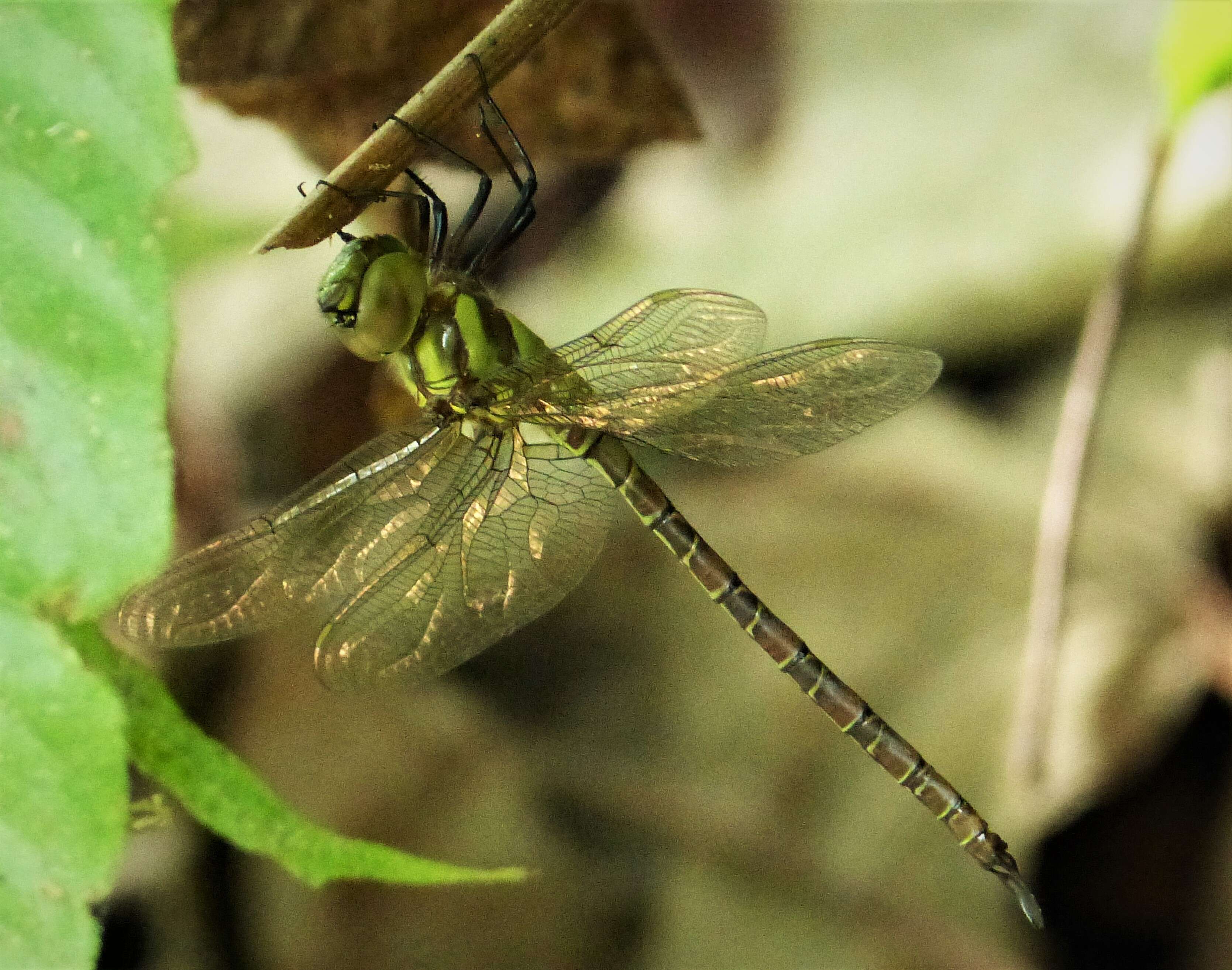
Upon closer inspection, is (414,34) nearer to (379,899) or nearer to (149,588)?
(149,588)

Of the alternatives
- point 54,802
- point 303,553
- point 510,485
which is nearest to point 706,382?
point 510,485

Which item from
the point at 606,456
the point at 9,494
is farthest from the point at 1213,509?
the point at 9,494

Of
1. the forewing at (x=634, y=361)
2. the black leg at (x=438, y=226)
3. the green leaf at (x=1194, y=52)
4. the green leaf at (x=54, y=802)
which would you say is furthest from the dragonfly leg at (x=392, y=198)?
the green leaf at (x=1194, y=52)

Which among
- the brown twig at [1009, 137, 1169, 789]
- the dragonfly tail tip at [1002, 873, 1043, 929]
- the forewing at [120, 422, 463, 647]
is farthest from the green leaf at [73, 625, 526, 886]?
the brown twig at [1009, 137, 1169, 789]

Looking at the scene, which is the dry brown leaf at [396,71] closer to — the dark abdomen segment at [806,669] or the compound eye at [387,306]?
the compound eye at [387,306]

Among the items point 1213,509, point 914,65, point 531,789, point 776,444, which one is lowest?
point 1213,509

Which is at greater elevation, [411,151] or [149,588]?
[411,151]
